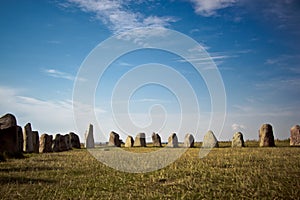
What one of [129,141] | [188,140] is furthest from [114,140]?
[188,140]

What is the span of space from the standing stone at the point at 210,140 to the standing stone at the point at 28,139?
14094 mm

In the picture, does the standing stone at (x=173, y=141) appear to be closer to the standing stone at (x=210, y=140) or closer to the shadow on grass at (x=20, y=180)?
the standing stone at (x=210, y=140)

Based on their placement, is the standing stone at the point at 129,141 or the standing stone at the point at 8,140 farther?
the standing stone at the point at 129,141

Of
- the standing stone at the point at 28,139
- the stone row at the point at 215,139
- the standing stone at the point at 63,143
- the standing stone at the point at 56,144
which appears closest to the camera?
the standing stone at the point at 28,139

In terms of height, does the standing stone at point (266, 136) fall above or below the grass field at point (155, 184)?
above

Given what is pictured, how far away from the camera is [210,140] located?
29.1 metres

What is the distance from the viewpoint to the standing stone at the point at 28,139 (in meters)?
22.8

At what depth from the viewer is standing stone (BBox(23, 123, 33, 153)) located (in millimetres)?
22781

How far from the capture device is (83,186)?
854 cm

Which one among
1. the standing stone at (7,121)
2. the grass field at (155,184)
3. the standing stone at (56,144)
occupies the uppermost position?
the standing stone at (7,121)

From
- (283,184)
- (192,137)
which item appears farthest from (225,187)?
(192,137)

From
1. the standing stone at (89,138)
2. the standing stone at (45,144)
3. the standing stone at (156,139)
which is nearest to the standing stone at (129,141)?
the standing stone at (156,139)

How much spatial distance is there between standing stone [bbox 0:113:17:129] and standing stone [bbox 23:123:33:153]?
502cm

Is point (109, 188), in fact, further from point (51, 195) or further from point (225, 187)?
point (225, 187)
